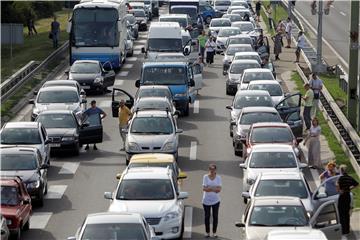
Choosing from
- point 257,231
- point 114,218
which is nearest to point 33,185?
point 114,218

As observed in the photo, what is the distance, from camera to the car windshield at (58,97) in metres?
42.7

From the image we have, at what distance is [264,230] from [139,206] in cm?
342

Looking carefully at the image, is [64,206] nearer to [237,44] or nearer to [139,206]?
[139,206]

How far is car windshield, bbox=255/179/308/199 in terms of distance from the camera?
90.8 ft

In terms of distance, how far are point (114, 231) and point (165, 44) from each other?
3468cm

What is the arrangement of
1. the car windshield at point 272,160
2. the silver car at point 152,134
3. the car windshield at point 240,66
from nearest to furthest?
the car windshield at point 272,160, the silver car at point 152,134, the car windshield at point 240,66

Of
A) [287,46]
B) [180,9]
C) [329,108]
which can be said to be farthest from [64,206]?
[180,9]

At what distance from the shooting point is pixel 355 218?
96.5 feet

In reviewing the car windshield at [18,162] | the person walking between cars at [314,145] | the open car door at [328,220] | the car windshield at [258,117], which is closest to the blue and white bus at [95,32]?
the car windshield at [258,117]

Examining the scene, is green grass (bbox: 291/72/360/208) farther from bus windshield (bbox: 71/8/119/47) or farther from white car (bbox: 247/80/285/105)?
bus windshield (bbox: 71/8/119/47)

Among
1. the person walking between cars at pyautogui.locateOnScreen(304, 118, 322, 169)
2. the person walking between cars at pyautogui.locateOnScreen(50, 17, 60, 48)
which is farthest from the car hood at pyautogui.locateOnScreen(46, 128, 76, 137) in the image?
the person walking between cars at pyautogui.locateOnScreen(50, 17, 60, 48)

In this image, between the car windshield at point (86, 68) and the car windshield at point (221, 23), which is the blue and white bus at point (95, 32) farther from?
the car windshield at point (221, 23)

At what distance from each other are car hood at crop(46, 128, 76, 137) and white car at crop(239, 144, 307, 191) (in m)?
7.36

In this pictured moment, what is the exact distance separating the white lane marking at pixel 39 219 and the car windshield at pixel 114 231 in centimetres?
602
